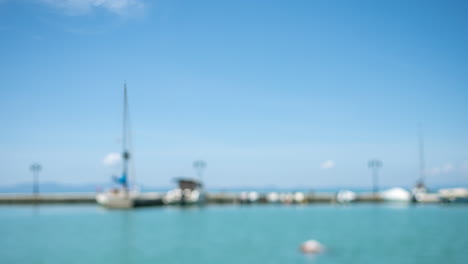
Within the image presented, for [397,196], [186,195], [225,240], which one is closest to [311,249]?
[225,240]

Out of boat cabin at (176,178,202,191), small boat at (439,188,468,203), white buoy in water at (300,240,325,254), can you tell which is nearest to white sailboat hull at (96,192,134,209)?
boat cabin at (176,178,202,191)

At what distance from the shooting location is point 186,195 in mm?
89625

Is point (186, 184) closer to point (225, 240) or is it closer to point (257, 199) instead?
point (257, 199)

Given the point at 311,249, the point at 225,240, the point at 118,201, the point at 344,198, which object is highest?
the point at 118,201

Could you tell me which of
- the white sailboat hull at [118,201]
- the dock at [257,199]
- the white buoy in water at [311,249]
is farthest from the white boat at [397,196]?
the white buoy in water at [311,249]

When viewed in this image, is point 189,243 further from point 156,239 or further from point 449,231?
point 449,231

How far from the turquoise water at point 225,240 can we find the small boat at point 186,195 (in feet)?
64.2

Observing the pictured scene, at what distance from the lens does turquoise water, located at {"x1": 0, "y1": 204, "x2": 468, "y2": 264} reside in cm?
3541

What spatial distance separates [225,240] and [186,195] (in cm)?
4512

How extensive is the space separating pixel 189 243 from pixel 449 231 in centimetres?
2826

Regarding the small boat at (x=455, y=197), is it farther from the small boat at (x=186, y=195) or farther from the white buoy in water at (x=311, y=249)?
the white buoy in water at (x=311, y=249)

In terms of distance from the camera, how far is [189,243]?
43938mm

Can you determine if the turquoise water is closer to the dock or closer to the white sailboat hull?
the white sailboat hull

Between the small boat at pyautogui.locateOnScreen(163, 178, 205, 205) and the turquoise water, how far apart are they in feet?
64.2
